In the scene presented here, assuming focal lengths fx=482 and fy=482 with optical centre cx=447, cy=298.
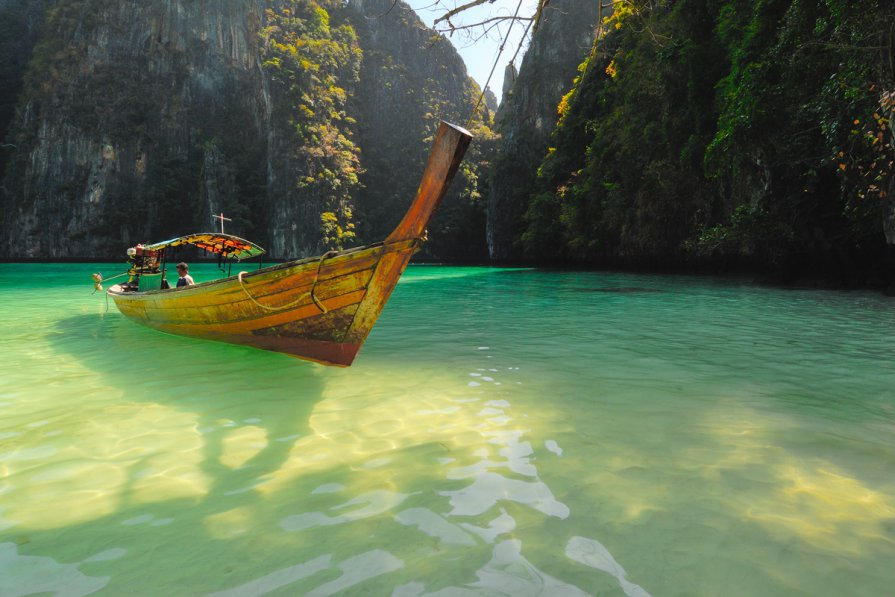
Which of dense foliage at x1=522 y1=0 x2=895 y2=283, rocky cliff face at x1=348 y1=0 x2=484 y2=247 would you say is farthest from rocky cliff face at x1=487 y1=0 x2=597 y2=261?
rocky cliff face at x1=348 y1=0 x2=484 y2=247

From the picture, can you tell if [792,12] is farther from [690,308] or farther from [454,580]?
[454,580]

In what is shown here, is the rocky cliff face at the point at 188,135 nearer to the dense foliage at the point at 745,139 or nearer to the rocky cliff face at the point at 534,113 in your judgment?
the rocky cliff face at the point at 534,113

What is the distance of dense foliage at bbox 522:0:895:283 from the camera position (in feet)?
31.2

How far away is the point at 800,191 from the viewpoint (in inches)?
535

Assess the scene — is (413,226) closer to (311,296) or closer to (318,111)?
(311,296)

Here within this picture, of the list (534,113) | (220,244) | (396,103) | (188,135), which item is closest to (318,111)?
(396,103)

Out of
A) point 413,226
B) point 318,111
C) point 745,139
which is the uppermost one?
point 318,111

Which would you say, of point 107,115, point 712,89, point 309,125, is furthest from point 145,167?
point 712,89

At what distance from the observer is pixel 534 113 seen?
41.8m

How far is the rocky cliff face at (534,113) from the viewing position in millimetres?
40906

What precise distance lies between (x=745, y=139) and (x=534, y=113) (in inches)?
1200

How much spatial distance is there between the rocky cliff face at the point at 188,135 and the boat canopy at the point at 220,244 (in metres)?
52.5

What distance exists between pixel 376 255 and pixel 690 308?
7.99 metres

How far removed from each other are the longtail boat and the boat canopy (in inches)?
84.2
